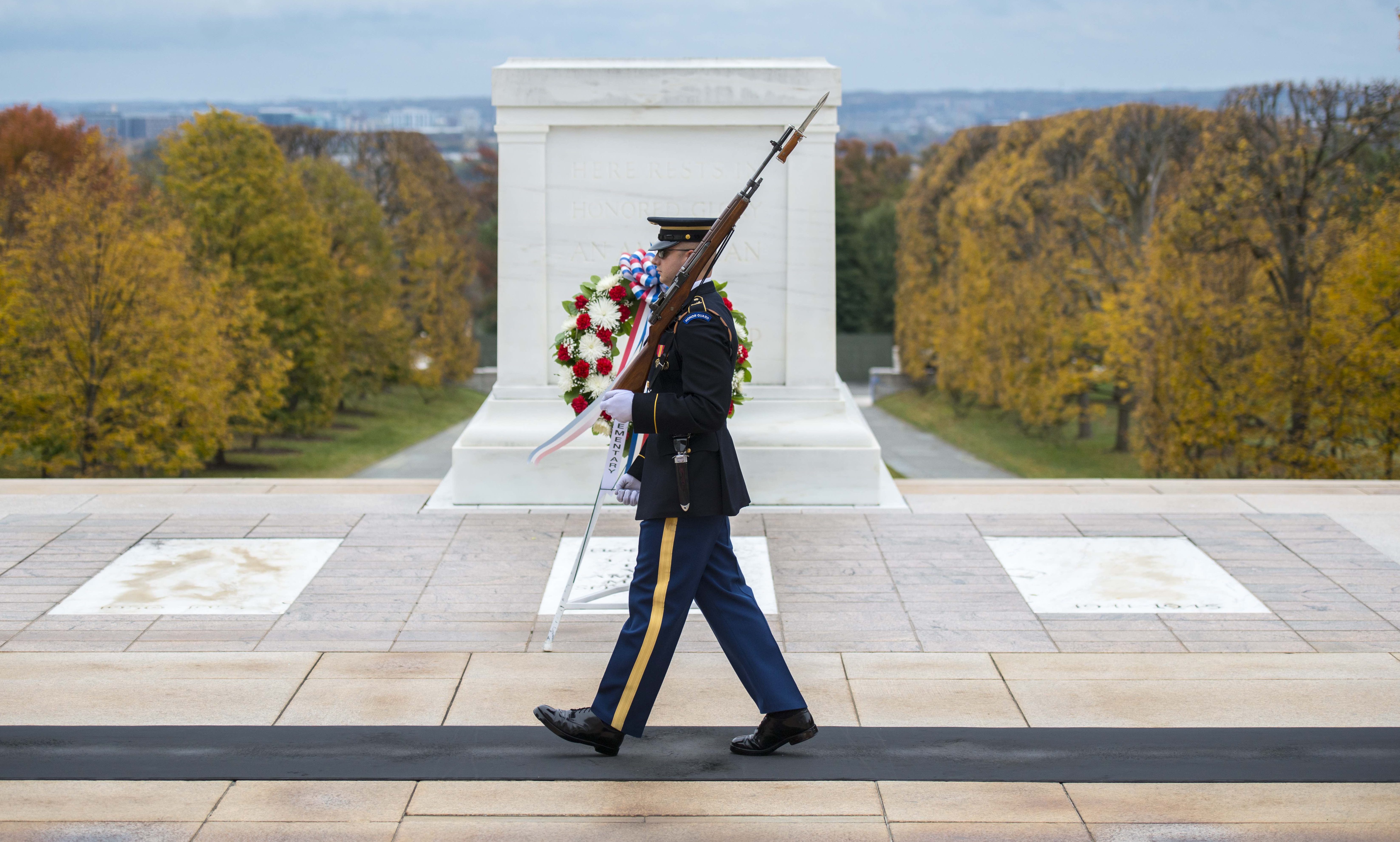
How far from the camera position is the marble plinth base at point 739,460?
7.20 m

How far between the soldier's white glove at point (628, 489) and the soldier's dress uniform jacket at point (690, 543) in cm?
18

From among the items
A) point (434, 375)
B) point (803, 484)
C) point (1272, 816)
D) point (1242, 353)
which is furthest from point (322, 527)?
point (434, 375)

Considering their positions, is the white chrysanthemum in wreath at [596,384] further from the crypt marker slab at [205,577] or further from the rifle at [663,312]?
the crypt marker slab at [205,577]

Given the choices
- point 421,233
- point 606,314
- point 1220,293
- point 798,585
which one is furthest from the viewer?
point 421,233

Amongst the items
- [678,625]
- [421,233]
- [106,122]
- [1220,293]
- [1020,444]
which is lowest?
[1020,444]

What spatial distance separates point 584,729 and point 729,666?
0.96m

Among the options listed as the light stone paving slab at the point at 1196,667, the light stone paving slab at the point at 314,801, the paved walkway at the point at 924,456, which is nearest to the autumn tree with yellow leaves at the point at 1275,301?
the paved walkway at the point at 924,456

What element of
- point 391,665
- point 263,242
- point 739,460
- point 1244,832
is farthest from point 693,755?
point 263,242

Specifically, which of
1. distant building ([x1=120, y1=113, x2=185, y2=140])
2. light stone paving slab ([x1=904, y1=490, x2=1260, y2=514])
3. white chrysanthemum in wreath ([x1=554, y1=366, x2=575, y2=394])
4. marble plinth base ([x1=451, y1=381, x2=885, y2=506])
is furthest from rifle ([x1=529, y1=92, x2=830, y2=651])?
distant building ([x1=120, y1=113, x2=185, y2=140])

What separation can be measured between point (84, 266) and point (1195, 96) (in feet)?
93.9

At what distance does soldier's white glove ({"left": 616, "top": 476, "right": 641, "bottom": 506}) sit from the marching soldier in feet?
0.58

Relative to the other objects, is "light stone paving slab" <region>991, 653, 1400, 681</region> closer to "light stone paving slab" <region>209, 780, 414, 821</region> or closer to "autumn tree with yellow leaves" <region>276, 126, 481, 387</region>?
"light stone paving slab" <region>209, 780, 414, 821</region>

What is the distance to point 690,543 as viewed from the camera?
13.0ft

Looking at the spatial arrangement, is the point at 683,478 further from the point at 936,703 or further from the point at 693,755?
the point at 936,703
